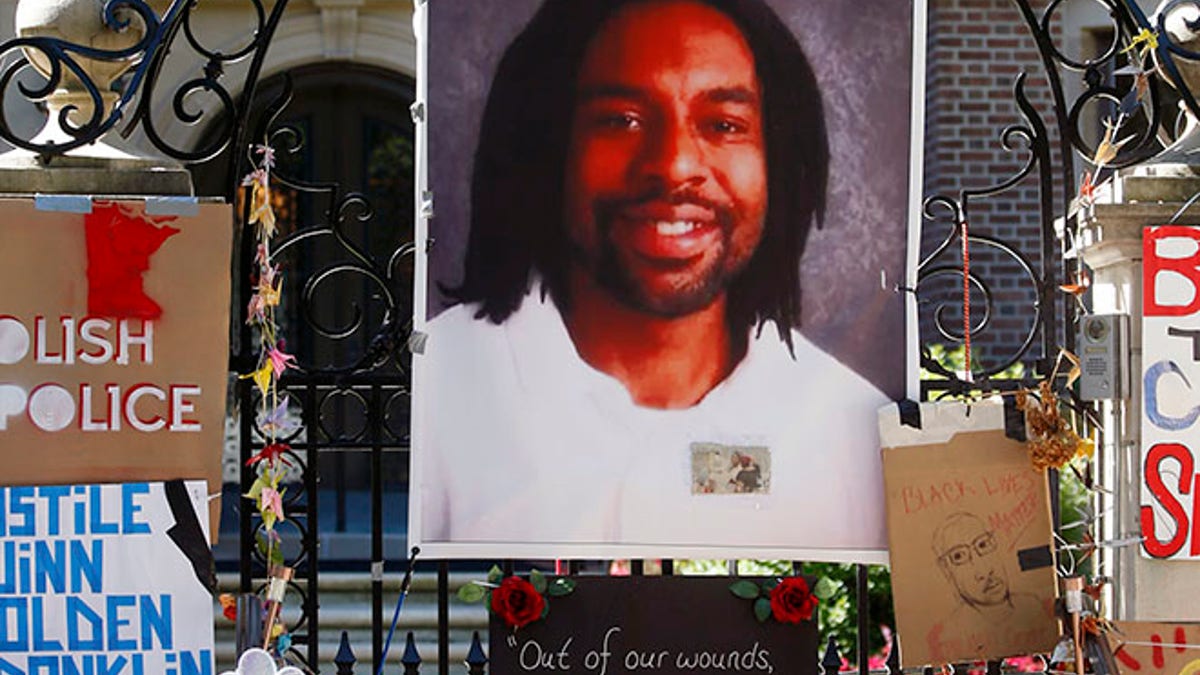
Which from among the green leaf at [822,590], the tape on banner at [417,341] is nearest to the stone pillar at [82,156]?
the tape on banner at [417,341]

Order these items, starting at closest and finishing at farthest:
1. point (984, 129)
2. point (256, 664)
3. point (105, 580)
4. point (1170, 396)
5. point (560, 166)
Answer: point (256, 664) < point (105, 580) < point (1170, 396) < point (560, 166) < point (984, 129)

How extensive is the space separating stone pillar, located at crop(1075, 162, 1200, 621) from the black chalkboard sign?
2.78 feet

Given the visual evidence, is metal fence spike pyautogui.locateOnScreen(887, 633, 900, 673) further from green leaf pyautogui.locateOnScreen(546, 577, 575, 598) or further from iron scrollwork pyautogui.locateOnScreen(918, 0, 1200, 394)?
green leaf pyautogui.locateOnScreen(546, 577, 575, 598)

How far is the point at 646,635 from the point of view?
4.67m

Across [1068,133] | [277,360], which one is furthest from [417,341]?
[1068,133]

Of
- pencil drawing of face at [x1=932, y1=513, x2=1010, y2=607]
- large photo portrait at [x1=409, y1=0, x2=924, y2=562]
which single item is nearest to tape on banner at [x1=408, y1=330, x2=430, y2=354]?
large photo portrait at [x1=409, y1=0, x2=924, y2=562]

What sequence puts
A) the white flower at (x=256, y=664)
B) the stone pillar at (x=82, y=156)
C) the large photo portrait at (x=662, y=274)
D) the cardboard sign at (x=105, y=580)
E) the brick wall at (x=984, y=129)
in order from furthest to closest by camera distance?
the brick wall at (x=984, y=129)
the large photo portrait at (x=662, y=274)
the stone pillar at (x=82, y=156)
the cardboard sign at (x=105, y=580)
the white flower at (x=256, y=664)

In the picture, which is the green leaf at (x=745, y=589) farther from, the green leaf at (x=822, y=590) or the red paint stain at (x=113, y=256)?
the red paint stain at (x=113, y=256)

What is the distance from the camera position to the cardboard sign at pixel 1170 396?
4566 millimetres

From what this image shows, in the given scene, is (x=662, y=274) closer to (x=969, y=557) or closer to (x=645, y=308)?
(x=645, y=308)

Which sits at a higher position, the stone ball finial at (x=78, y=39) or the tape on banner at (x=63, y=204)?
the stone ball finial at (x=78, y=39)

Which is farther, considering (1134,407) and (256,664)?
(1134,407)

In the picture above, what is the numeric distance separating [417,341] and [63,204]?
3.14 feet

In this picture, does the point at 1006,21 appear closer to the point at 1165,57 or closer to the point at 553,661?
the point at 1165,57
